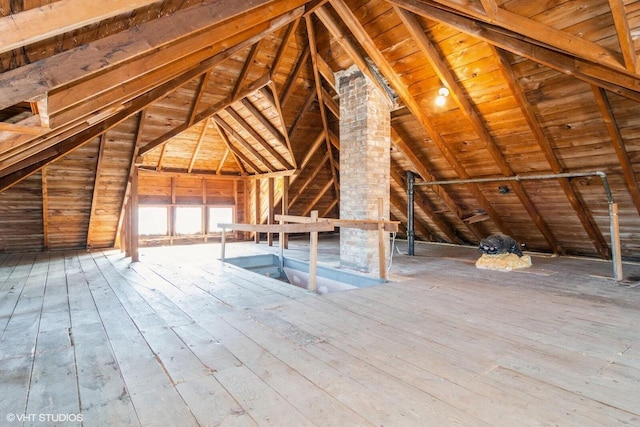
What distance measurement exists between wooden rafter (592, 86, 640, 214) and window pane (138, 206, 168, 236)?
31.2 ft

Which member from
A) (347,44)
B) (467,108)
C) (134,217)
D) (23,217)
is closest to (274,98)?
(347,44)

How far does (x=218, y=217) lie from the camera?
10.3 metres

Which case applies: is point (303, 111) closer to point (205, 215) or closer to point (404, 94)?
point (404, 94)

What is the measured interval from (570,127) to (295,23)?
13.4 feet

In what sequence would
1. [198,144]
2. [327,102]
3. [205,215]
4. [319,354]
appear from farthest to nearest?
1. [205,215]
2. [198,144]
3. [327,102]
4. [319,354]

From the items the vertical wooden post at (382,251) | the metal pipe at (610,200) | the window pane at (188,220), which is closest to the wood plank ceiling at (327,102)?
the metal pipe at (610,200)

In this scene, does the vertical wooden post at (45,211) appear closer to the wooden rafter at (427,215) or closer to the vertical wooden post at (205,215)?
the vertical wooden post at (205,215)

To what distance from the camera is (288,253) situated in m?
7.66

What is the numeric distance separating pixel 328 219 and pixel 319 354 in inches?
84.3

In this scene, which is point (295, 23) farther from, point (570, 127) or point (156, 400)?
point (156, 400)

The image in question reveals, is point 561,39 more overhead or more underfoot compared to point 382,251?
more overhead

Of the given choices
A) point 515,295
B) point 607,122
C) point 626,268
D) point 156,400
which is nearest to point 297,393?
point 156,400

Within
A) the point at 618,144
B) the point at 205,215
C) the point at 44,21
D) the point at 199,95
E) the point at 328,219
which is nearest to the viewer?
the point at 44,21

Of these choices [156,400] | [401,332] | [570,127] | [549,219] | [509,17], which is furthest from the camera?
[549,219]
